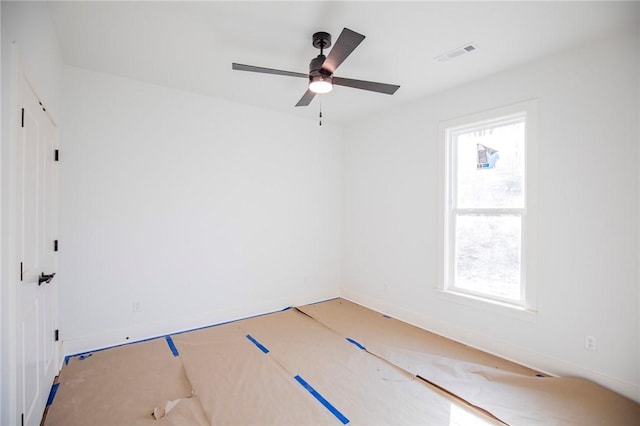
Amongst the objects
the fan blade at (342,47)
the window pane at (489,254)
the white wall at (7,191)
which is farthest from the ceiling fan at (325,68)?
the window pane at (489,254)

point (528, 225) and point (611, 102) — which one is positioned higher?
point (611, 102)

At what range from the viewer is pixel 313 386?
2541 millimetres

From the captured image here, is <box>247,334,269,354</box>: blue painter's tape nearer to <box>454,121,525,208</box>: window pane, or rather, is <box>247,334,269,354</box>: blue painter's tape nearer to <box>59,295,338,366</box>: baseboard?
<box>59,295,338,366</box>: baseboard

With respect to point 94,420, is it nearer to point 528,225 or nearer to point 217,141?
point 217,141

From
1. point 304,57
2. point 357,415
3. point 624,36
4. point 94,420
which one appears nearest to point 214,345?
point 94,420

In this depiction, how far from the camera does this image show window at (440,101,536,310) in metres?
2.95

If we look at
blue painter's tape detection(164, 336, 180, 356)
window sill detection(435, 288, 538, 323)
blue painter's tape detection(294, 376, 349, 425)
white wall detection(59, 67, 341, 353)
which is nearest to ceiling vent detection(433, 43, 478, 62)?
white wall detection(59, 67, 341, 353)

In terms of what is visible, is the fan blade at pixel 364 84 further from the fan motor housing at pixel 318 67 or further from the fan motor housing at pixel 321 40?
the fan motor housing at pixel 321 40

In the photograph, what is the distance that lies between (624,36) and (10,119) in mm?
4009

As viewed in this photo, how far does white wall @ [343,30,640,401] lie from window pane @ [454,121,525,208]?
24 cm

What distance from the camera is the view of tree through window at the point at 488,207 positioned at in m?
3.07

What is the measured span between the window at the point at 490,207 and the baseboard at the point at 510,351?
41cm

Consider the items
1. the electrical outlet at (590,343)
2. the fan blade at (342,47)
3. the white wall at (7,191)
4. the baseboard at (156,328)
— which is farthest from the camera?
the baseboard at (156,328)

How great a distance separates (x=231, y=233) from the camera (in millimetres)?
4023
